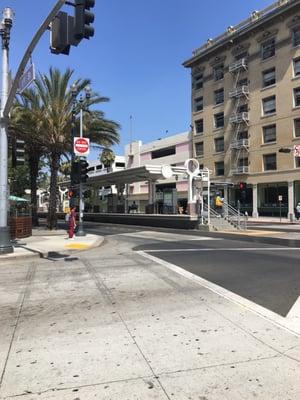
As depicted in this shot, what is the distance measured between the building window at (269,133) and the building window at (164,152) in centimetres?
2060

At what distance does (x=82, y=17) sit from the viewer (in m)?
9.67

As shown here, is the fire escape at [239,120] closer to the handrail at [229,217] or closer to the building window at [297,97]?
the building window at [297,97]

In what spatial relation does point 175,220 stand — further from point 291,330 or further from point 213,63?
point 213,63

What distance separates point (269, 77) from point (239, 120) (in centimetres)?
629

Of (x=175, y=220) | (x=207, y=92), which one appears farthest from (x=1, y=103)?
(x=207, y=92)

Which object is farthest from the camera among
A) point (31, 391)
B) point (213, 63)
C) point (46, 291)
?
point (213, 63)

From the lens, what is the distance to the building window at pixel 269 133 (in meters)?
51.7

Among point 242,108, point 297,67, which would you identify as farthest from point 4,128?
point 242,108

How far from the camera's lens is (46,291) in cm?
870

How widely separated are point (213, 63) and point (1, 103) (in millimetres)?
51010

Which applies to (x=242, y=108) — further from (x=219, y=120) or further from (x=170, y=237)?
(x=170, y=237)

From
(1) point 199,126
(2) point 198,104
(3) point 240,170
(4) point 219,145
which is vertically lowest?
(3) point 240,170

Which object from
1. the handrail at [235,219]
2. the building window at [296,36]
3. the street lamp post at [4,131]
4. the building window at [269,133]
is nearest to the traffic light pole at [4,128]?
the street lamp post at [4,131]

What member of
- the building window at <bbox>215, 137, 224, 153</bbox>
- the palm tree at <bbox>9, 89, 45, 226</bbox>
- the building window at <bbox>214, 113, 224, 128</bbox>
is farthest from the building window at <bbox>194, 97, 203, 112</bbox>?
the palm tree at <bbox>9, 89, 45, 226</bbox>
